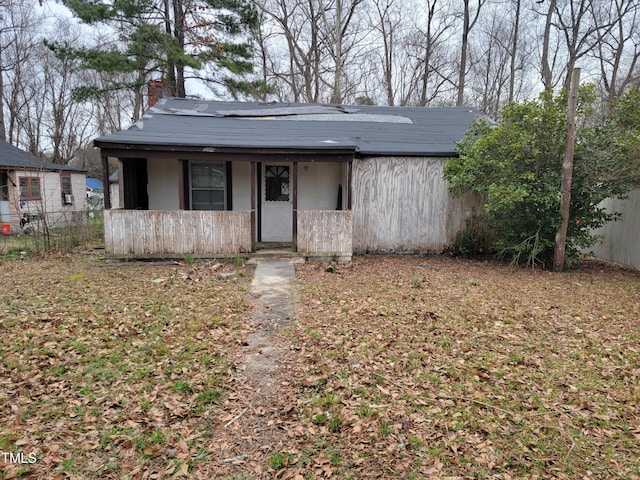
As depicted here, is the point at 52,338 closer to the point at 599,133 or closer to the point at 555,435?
the point at 555,435

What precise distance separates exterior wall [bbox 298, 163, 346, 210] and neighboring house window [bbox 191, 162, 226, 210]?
2.01 m

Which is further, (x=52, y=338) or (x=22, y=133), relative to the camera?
(x=22, y=133)

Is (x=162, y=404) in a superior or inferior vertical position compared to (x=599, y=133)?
inferior

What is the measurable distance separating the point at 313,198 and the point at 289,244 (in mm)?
1370

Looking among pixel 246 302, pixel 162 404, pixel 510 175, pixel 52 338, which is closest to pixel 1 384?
pixel 52 338

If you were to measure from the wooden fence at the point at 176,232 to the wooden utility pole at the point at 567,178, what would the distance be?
634 cm

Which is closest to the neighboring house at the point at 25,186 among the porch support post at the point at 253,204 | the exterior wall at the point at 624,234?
the porch support post at the point at 253,204

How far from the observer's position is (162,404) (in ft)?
10.2

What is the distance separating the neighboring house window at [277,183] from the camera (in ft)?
32.2

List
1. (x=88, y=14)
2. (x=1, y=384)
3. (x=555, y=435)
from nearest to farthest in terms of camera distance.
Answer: (x=555, y=435) → (x=1, y=384) → (x=88, y=14)

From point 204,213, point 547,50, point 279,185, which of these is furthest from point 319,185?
point 547,50

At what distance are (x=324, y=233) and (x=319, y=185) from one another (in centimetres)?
204

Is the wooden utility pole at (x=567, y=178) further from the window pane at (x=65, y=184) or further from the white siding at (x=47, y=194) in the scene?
the window pane at (x=65, y=184)

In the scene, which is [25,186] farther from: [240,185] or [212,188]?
[240,185]
